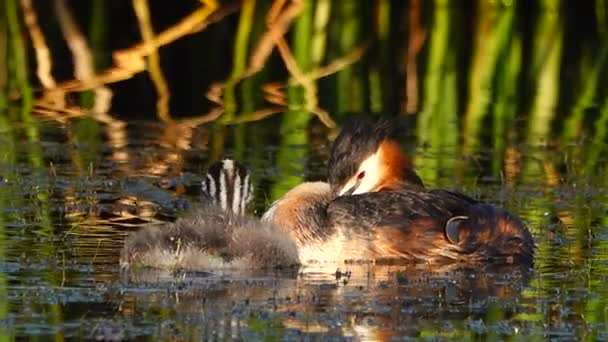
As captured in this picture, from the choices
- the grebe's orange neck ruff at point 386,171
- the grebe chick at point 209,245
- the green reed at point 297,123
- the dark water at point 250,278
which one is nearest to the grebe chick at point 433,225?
the dark water at point 250,278

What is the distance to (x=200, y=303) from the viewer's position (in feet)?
26.5

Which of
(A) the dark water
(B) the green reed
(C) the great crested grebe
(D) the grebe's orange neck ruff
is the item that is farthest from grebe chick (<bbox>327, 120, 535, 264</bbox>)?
(B) the green reed

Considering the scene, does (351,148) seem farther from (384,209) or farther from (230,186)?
(230,186)

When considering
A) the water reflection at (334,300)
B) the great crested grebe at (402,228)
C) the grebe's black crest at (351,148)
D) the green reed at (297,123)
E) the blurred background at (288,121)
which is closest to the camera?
the water reflection at (334,300)

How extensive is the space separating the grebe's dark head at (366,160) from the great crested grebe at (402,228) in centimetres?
33

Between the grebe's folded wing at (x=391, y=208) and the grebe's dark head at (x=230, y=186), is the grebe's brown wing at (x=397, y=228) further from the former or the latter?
the grebe's dark head at (x=230, y=186)

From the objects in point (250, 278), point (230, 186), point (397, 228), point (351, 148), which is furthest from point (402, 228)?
point (250, 278)

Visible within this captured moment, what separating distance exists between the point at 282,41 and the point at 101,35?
6.19 feet

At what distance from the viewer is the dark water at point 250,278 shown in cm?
766

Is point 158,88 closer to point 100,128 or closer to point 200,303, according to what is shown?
point 100,128

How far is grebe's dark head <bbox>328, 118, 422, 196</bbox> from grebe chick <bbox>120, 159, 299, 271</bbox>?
3.81 ft

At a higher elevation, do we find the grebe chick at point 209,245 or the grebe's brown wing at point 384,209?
the grebe's brown wing at point 384,209

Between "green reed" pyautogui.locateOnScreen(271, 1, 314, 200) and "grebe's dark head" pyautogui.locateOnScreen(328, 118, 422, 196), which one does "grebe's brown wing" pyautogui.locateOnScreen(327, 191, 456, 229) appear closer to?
"grebe's dark head" pyautogui.locateOnScreen(328, 118, 422, 196)

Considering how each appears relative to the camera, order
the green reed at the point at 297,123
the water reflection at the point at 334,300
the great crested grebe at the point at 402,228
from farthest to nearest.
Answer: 1. the green reed at the point at 297,123
2. the great crested grebe at the point at 402,228
3. the water reflection at the point at 334,300
